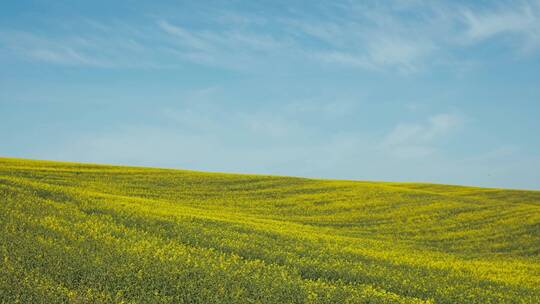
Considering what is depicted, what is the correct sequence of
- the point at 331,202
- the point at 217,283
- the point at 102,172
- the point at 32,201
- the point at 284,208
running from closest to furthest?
the point at 217,283 → the point at 32,201 → the point at 284,208 → the point at 331,202 → the point at 102,172

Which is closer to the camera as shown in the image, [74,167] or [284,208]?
[284,208]

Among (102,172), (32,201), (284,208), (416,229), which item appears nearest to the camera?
(32,201)

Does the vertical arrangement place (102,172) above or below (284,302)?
above

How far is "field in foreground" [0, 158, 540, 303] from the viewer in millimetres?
14312

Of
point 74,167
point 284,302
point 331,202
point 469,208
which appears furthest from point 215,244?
point 74,167

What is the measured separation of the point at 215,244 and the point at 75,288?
671cm

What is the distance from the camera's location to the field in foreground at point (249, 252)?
47.0 feet

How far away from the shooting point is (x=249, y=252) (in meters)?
19.3

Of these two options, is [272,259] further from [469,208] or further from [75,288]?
[469,208]

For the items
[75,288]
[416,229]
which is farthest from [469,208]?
[75,288]

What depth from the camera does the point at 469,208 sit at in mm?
40656

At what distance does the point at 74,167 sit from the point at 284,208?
21.3 metres

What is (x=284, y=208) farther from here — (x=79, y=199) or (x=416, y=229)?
(x=79, y=199)

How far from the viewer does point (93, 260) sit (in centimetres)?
1560
